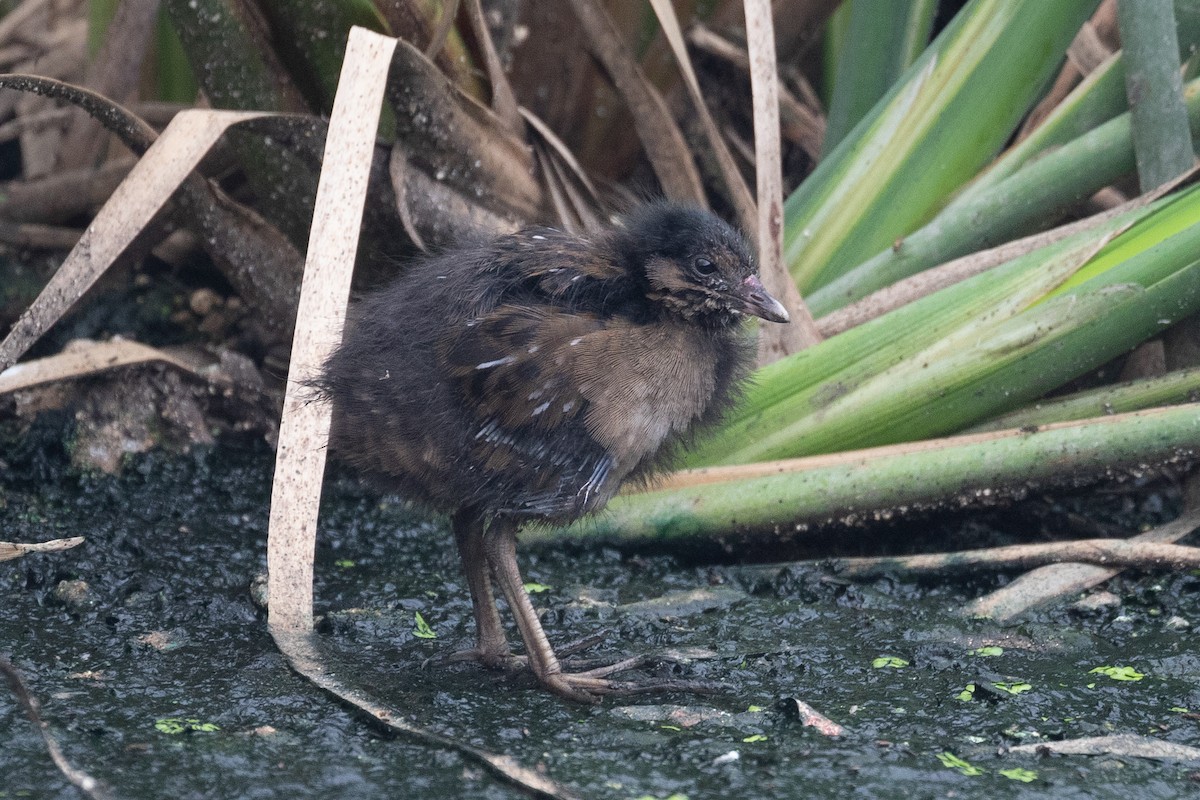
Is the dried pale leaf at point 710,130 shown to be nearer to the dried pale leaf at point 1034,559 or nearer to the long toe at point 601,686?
→ the dried pale leaf at point 1034,559

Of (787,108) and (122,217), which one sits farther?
(787,108)

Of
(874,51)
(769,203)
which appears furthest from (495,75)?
(874,51)

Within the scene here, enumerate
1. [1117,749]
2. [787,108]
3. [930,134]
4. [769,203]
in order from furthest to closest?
[787,108]
[930,134]
[769,203]
[1117,749]

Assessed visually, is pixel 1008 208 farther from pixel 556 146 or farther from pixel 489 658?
pixel 489 658

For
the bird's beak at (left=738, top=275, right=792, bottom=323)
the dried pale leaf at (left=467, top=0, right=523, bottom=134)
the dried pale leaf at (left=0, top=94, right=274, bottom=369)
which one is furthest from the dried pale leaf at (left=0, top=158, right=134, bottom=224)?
the bird's beak at (left=738, top=275, right=792, bottom=323)

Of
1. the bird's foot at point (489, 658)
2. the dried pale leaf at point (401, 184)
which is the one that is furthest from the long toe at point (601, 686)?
the dried pale leaf at point (401, 184)

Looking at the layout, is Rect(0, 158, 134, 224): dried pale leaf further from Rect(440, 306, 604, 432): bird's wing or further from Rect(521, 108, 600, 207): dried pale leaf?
Rect(440, 306, 604, 432): bird's wing
